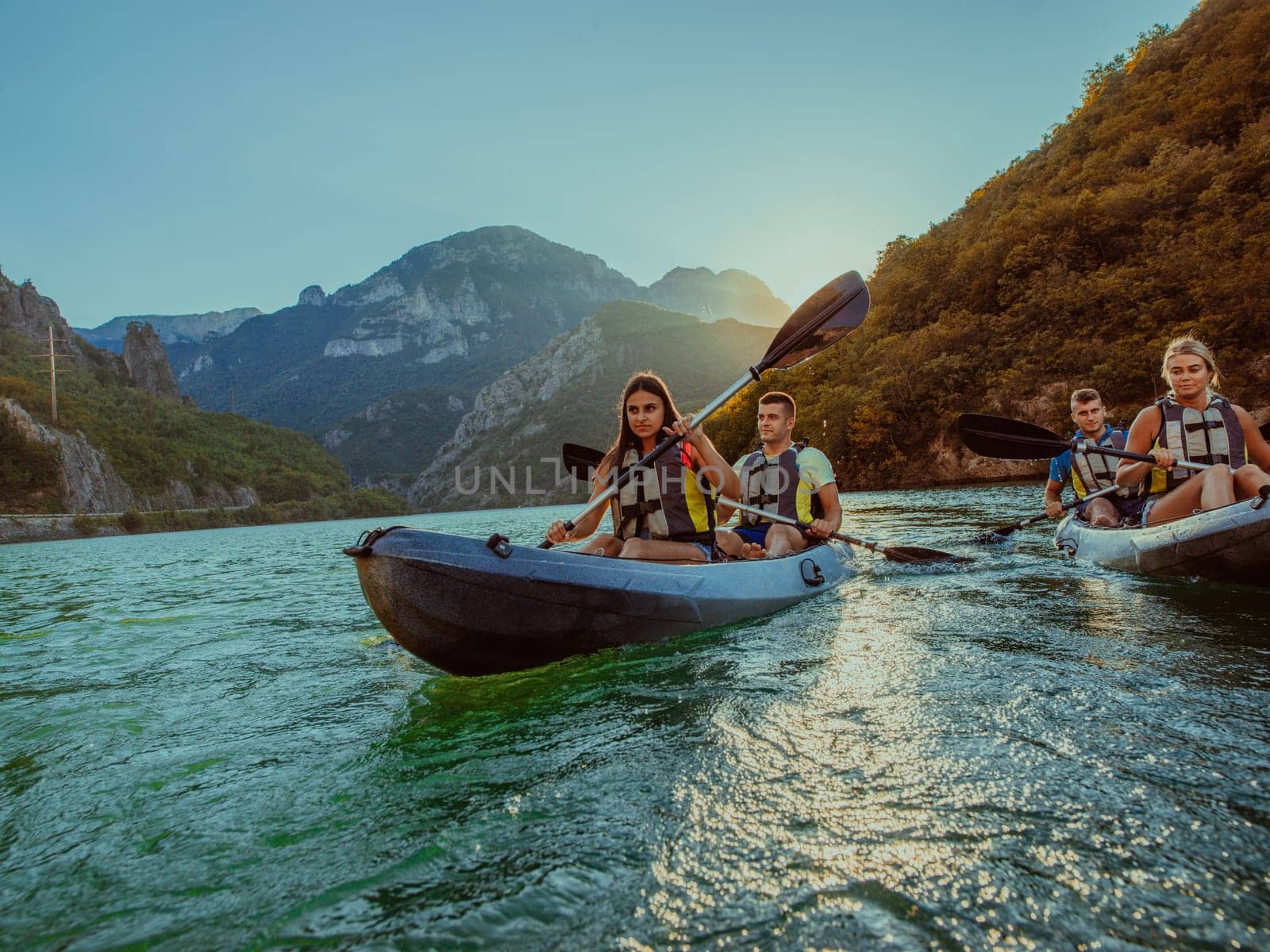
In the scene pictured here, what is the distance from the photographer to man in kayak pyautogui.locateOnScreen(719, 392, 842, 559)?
6.82m

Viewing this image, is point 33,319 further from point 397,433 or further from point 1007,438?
point 1007,438

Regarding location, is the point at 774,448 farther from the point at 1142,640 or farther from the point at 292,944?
the point at 292,944

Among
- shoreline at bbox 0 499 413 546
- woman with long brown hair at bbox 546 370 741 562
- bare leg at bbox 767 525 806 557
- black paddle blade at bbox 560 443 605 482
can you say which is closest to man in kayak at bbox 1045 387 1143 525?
bare leg at bbox 767 525 806 557

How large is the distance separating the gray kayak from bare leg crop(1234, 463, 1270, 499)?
0.42m

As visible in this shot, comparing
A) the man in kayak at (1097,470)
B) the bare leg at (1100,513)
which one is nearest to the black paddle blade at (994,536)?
the man in kayak at (1097,470)

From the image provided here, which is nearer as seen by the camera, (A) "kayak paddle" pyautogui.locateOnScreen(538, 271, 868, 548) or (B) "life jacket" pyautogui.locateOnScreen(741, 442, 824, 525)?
(A) "kayak paddle" pyautogui.locateOnScreen(538, 271, 868, 548)

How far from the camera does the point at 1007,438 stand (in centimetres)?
759

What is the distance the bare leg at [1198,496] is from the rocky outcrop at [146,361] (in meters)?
133

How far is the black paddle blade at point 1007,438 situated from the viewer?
742cm

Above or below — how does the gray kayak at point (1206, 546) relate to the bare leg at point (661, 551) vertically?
below

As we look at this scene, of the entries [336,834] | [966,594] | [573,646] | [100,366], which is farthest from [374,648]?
[100,366]

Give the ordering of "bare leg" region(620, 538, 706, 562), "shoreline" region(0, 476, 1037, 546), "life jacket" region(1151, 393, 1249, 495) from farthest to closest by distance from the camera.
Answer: "shoreline" region(0, 476, 1037, 546)
"life jacket" region(1151, 393, 1249, 495)
"bare leg" region(620, 538, 706, 562)

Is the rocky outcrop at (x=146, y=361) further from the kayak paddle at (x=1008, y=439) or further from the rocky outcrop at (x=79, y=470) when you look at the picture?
the kayak paddle at (x=1008, y=439)

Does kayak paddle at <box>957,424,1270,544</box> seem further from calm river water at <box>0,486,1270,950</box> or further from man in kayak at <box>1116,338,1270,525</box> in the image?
calm river water at <box>0,486,1270,950</box>
